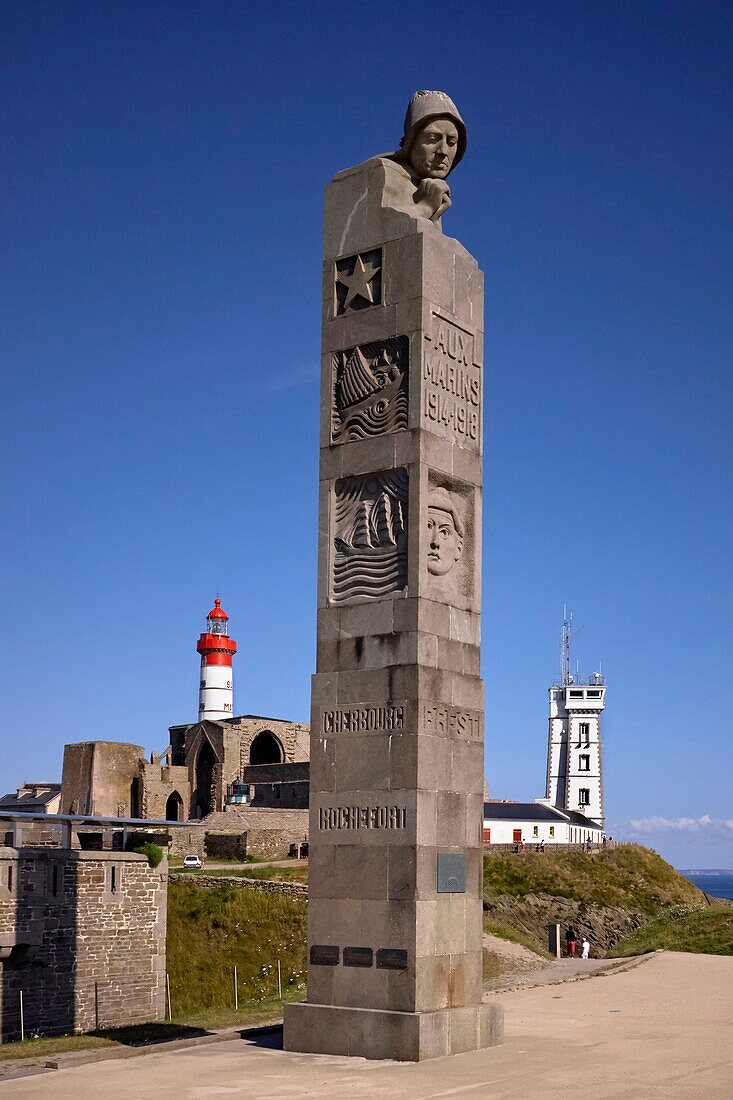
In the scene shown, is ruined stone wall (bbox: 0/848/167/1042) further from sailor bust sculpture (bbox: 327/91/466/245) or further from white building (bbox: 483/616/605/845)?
white building (bbox: 483/616/605/845)

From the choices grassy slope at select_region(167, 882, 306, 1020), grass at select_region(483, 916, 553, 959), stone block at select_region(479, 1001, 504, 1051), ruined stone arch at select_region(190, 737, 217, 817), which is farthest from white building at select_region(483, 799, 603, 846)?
stone block at select_region(479, 1001, 504, 1051)

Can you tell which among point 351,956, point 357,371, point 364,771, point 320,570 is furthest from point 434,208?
point 351,956

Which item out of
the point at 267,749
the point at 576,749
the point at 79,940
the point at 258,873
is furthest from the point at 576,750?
the point at 79,940

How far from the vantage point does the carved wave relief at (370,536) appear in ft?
50.9

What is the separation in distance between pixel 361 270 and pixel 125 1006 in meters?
19.6

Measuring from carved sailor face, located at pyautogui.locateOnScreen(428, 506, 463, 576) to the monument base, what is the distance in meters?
5.09

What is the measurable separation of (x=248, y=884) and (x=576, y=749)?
54.8 meters

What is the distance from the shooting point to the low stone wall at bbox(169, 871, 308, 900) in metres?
41.7

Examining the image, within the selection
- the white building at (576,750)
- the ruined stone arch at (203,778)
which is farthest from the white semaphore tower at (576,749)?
the ruined stone arch at (203,778)

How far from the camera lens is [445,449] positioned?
15883 millimetres

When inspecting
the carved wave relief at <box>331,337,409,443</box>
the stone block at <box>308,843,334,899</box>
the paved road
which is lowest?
the paved road

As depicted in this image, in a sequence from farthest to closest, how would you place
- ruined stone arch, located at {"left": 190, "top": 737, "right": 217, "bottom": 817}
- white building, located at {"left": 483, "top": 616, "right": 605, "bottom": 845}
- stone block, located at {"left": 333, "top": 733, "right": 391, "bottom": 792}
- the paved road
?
white building, located at {"left": 483, "top": 616, "right": 605, "bottom": 845} < ruined stone arch, located at {"left": 190, "top": 737, "right": 217, "bottom": 817} < stone block, located at {"left": 333, "top": 733, "right": 391, "bottom": 792} < the paved road

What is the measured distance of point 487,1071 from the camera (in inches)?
527

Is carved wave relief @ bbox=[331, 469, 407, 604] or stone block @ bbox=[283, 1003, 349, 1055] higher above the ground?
carved wave relief @ bbox=[331, 469, 407, 604]
